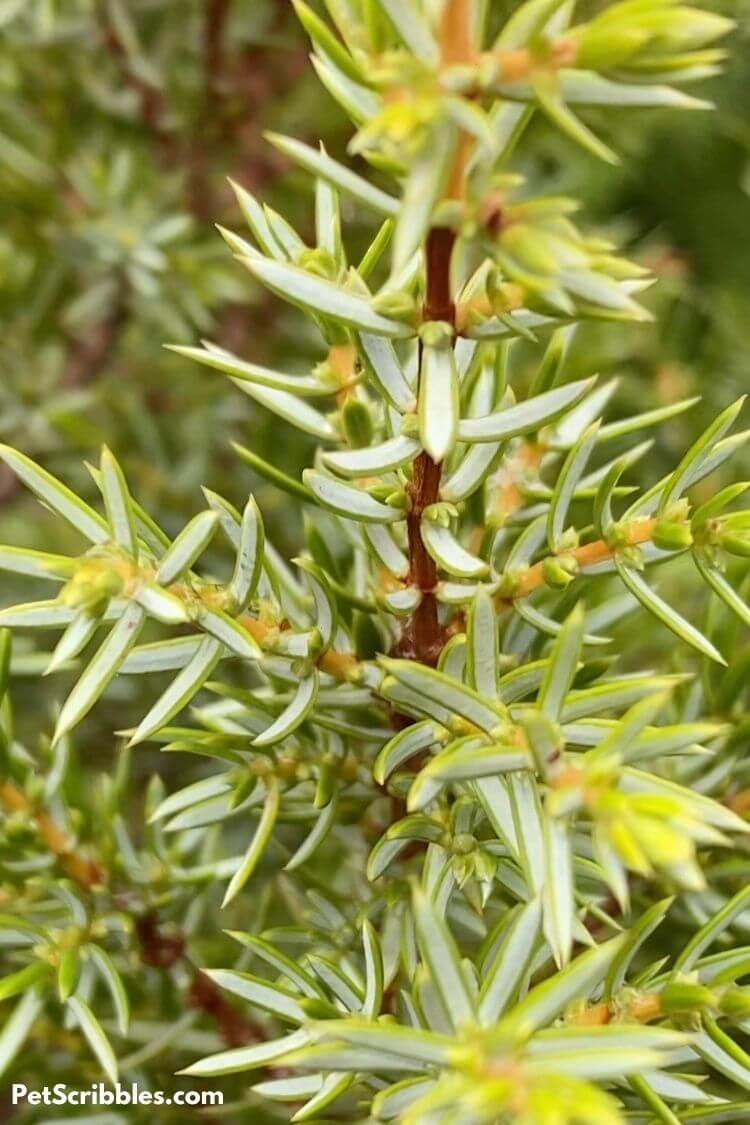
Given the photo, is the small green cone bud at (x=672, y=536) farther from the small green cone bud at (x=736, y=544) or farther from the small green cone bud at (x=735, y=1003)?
the small green cone bud at (x=735, y=1003)

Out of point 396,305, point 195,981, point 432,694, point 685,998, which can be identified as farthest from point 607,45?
point 195,981

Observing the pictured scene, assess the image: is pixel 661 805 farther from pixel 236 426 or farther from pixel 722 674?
pixel 236 426

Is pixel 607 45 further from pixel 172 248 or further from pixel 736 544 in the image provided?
pixel 172 248

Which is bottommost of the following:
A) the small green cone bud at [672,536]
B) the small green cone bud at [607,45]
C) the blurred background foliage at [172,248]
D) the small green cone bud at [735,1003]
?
the small green cone bud at [735,1003]

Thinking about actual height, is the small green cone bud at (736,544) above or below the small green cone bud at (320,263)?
below

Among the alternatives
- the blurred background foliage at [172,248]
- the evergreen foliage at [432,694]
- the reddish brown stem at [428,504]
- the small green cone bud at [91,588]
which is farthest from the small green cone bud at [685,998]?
the blurred background foliage at [172,248]

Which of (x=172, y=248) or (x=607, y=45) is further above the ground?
(x=172, y=248)

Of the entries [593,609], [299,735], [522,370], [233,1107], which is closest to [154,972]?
[233,1107]
